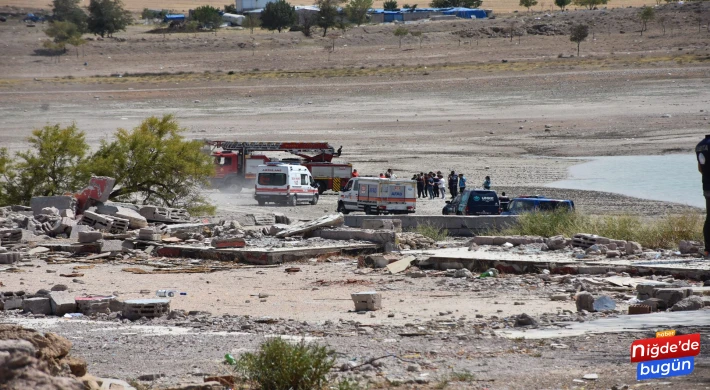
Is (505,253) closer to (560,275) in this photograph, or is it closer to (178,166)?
(560,275)

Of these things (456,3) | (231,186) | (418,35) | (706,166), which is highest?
(456,3)

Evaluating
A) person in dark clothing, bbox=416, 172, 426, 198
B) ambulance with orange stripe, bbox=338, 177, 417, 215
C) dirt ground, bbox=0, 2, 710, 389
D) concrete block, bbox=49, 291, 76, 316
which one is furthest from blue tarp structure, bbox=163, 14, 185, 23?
concrete block, bbox=49, 291, 76, 316

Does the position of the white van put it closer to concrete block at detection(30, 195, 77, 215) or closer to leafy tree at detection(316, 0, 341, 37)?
concrete block at detection(30, 195, 77, 215)

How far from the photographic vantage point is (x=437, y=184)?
122 ft

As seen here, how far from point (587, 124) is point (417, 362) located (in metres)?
41.7

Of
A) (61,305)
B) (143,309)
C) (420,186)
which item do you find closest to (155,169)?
(420,186)

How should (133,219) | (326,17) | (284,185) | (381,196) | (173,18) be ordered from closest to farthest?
(133,219)
(381,196)
(284,185)
(326,17)
(173,18)

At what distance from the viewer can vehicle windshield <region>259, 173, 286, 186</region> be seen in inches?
1435

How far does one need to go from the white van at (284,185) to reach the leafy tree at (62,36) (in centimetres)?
4986

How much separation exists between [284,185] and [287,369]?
91.3 ft

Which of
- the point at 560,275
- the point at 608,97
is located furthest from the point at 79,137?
the point at 608,97

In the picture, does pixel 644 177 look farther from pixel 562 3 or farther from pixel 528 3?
pixel 528 3

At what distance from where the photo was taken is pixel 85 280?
18297mm

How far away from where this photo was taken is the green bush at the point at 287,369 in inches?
340
